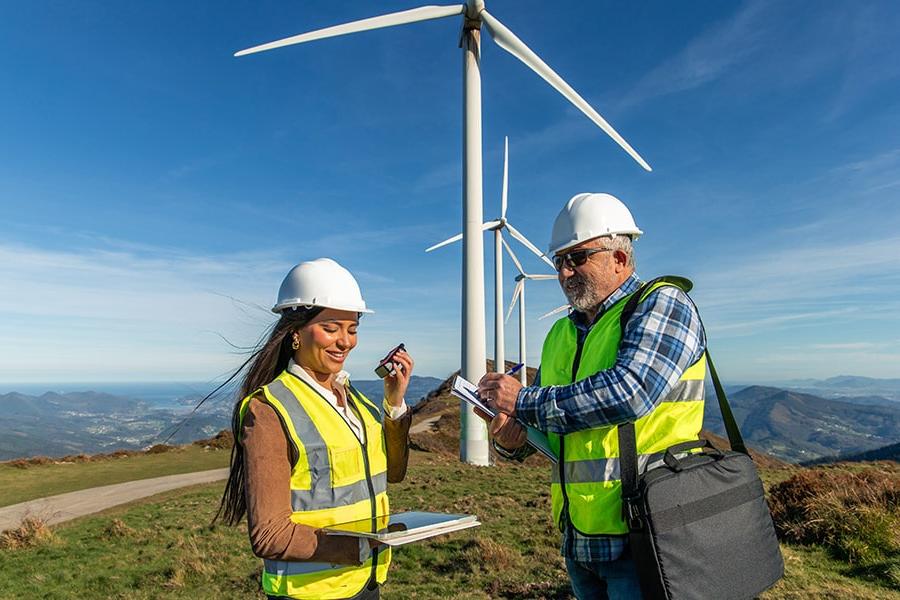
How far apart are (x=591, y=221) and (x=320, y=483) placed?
1920 millimetres

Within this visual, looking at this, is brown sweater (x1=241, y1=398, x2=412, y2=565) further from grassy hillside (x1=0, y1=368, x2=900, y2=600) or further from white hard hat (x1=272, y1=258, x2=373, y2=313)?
grassy hillside (x1=0, y1=368, x2=900, y2=600)

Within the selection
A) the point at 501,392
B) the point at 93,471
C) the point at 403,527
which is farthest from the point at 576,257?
the point at 93,471

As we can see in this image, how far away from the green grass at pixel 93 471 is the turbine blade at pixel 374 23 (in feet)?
50.9

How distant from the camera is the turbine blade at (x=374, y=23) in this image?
15.9 meters

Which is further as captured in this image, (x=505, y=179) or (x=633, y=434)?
(x=505, y=179)

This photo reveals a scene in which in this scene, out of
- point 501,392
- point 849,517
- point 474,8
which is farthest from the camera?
point 474,8

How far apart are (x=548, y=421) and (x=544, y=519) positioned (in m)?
8.64

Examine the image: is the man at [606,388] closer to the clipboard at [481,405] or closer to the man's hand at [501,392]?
the man's hand at [501,392]

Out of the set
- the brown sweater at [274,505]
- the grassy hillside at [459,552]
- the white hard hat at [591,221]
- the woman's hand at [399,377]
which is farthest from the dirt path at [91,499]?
the white hard hat at [591,221]

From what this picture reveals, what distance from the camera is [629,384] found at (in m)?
2.40

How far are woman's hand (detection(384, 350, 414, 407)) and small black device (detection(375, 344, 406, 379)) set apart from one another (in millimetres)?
17

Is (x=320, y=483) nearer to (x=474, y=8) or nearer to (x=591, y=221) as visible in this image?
(x=591, y=221)

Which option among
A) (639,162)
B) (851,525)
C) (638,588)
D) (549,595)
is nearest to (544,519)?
(549,595)

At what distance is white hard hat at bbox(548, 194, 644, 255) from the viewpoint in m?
2.96
